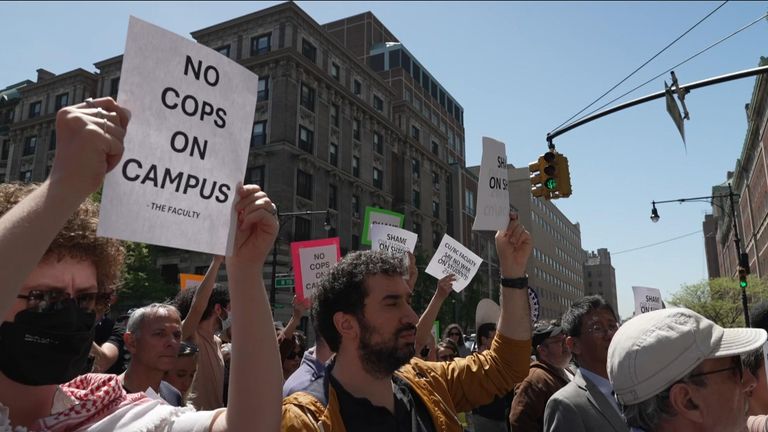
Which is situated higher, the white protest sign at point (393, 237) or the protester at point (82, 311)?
the white protest sign at point (393, 237)

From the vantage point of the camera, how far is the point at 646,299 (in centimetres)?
1045

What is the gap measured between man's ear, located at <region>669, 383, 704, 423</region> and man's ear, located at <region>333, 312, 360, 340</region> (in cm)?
156

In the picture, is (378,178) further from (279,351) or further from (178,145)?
(178,145)

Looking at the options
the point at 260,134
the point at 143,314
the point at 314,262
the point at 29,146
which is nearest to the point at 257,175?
the point at 260,134

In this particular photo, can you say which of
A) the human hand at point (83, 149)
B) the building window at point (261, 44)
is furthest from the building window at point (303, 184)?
the human hand at point (83, 149)

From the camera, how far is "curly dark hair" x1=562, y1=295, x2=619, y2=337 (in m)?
4.64

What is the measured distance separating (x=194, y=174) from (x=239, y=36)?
4117 centimetres

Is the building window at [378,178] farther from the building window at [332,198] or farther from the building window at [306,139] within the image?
the building window at [306,139]

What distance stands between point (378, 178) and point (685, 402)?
151ft

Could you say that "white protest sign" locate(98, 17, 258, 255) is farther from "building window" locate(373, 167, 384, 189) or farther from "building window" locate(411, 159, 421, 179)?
"building window" locate(411, 159, 421, 179)

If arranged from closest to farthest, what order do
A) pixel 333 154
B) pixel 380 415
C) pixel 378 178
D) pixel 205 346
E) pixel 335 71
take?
pixel 380 415 < pixel 205 346 < pixel 333 154 < pixel 335 71 < pixel 378 178

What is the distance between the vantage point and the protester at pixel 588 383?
3.77 meters

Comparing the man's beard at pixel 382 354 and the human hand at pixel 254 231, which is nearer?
the human hand at pixel 254 231

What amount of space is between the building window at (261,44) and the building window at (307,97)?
3605 millimetres
